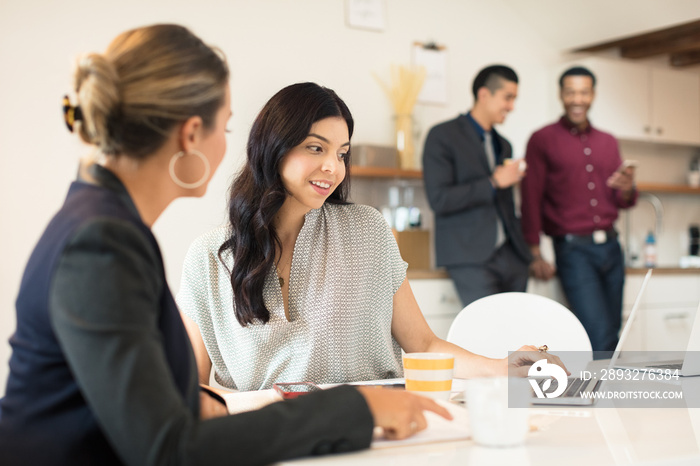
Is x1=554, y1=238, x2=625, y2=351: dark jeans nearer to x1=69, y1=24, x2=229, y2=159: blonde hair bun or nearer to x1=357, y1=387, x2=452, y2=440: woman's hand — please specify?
x1=357, y1=387, x2=452, y2=440: woman's hand

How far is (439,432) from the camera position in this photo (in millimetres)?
948

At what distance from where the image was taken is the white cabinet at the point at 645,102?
4.41m

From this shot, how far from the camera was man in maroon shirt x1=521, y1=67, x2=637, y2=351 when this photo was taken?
383cm

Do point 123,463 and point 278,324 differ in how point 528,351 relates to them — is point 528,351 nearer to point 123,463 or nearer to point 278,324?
point 278,324

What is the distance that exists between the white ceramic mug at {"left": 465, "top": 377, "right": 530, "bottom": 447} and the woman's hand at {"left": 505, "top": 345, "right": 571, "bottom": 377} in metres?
0.49

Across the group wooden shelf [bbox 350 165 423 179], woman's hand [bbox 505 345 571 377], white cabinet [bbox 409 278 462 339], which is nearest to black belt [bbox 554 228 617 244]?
white cabinet [bbox 409 278 462 339]

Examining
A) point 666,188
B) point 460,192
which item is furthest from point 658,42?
point 460,192

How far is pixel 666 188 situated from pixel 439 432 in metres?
4.24

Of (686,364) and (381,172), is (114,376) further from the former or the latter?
(381,172)

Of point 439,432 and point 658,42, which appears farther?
point 658,42

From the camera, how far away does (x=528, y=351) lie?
140 cm

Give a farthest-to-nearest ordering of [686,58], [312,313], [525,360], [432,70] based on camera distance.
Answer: [686,58], [432,70], [312,313], [525,360]

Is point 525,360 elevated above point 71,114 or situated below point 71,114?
below

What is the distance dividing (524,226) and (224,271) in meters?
2.60
